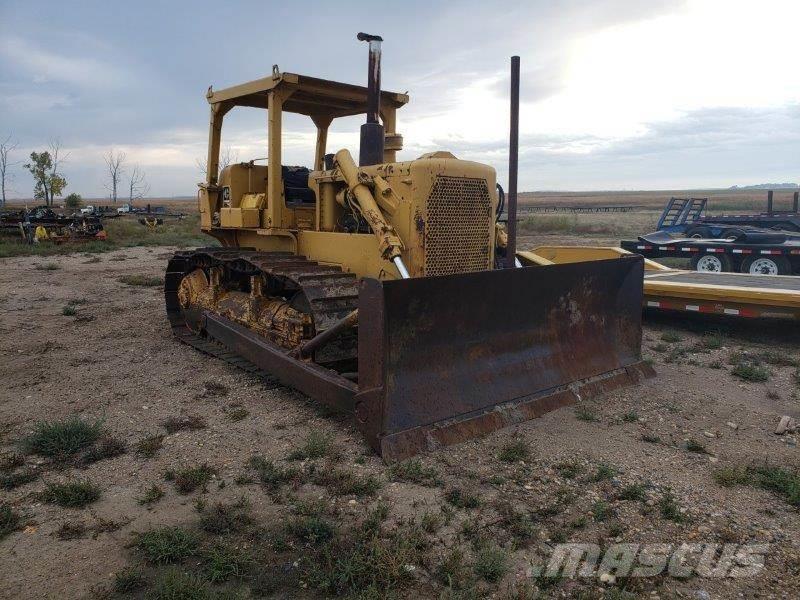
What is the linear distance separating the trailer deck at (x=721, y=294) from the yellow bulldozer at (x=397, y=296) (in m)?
1.59

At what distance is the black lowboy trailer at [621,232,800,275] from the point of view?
12984mm

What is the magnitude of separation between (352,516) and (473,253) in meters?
2.88

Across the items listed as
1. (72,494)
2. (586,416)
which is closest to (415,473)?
(586,416)

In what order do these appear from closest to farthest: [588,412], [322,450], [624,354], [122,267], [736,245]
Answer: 1. [322,450]
2. [588,412]
3. [624,354]
4. [736,245]
5. [122,267]

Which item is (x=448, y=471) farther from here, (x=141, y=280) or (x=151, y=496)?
(x=141, y=280)

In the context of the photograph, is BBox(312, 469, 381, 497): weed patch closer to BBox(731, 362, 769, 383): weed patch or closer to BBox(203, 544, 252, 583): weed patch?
BBox(203, 544, 252, 583): weed patch

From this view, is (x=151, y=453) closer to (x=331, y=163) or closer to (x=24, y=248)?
(x=331, y=163)

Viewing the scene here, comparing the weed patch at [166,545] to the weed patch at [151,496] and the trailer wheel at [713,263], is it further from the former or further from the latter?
the trailer wheel at [713,263]

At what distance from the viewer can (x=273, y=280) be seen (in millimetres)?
6379

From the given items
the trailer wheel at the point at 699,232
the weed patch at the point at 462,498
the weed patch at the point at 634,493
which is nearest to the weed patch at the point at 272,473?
the weed patch at the point at 462,498

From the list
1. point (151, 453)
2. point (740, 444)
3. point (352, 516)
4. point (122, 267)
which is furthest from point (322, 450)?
point (122, 267)

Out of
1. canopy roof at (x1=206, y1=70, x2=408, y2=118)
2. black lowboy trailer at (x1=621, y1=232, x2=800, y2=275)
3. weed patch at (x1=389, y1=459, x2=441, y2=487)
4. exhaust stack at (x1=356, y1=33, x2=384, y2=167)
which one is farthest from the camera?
black lowboy trailer at (x1=621, y1=232, x2=800, y2=275)

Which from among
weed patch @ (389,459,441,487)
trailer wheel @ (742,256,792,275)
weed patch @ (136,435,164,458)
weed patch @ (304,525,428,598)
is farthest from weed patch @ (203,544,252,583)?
trailer wheel @ (742,256,792,275)

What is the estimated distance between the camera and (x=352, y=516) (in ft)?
11.3
